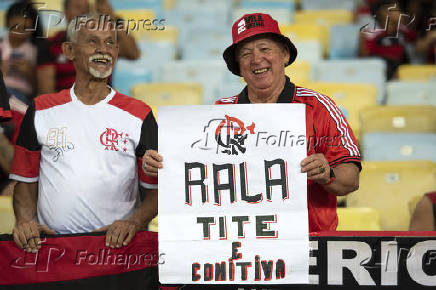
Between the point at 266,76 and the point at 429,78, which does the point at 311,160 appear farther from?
the point at 429,78

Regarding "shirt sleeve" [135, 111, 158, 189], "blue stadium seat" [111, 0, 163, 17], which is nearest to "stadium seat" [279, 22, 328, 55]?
"blue stadium seat" [111, 0, 163, 17]

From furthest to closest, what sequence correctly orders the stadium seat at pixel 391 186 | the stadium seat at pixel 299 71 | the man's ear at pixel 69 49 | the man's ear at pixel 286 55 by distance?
the stadium seat at pixel 299 71, the stadium seat at pixel 391 186, the man's ear at pixel 69 49, the man's ear at pixel 286 55

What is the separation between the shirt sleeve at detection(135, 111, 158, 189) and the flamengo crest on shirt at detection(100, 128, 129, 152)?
0.07 metres

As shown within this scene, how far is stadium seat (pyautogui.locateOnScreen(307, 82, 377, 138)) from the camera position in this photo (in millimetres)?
5938

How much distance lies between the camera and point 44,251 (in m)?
3.04

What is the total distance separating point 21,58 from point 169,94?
1211mm

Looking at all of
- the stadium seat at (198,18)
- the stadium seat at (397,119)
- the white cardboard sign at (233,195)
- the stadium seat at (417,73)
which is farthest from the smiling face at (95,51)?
the stadium seat at (198,18)

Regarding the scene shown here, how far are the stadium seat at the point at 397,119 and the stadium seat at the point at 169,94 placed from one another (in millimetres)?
1344

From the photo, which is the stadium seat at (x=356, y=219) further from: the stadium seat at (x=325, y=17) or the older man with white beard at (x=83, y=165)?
the stadium seat at (x=325, y=17)

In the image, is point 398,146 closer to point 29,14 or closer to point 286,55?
point 286,55

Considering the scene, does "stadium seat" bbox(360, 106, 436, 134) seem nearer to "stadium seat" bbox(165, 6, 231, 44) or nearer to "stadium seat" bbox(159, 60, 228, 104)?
Answer: "stadium seat" bbox(159, 60, 228, 104)

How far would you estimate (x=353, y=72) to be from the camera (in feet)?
22.5

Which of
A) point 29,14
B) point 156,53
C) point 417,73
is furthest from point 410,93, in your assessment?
point 29,14

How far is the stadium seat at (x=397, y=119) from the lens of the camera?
5.49 metres
